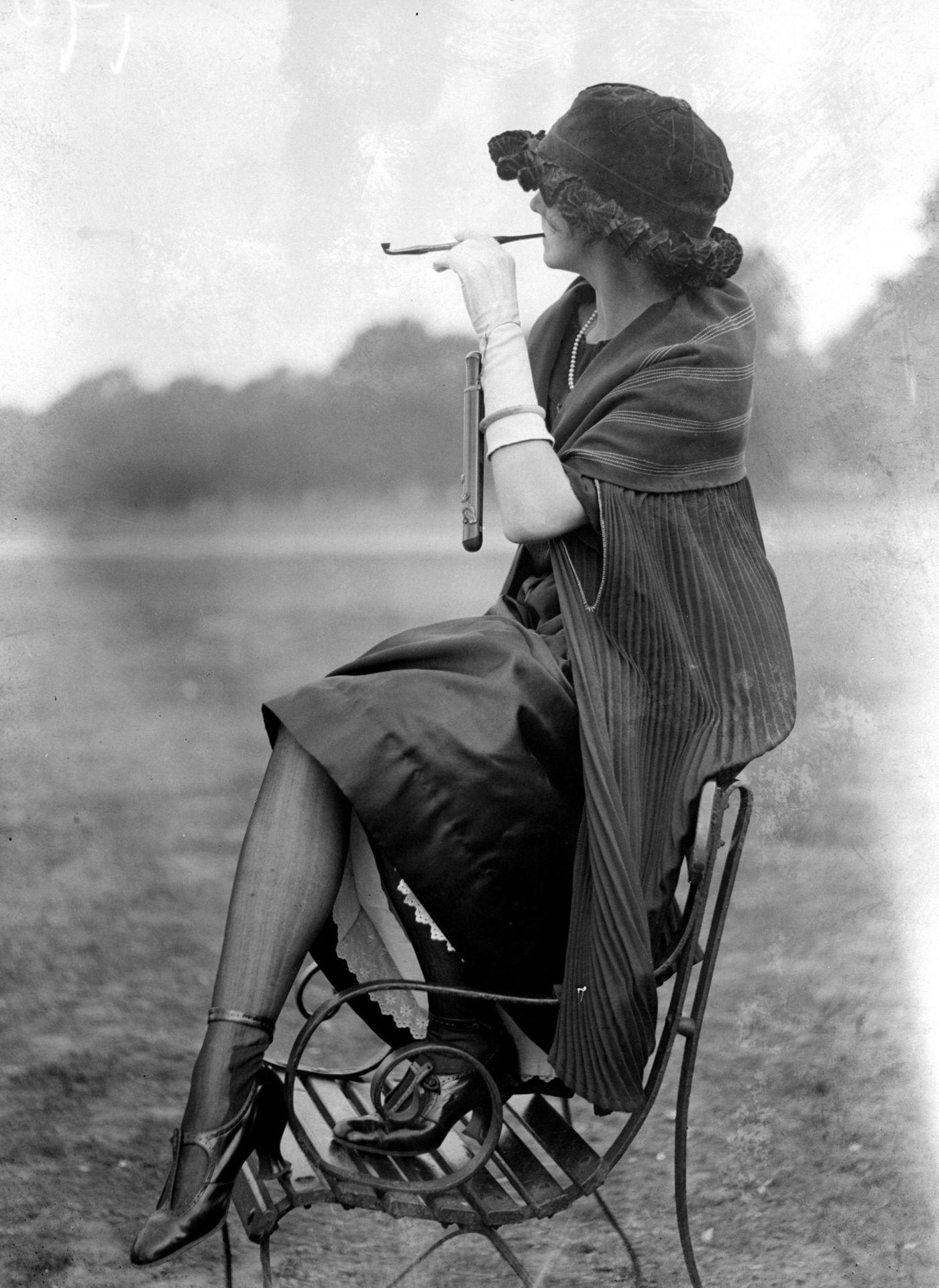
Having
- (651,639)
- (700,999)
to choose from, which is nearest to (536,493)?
(651,639)

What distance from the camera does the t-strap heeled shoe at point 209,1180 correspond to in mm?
1455

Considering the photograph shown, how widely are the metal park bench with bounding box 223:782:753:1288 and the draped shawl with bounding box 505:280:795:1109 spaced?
0.05 m

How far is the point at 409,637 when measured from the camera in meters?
1.69

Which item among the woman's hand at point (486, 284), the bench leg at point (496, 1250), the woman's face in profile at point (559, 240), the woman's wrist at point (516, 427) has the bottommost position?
the bench leg at point (496, 1250)

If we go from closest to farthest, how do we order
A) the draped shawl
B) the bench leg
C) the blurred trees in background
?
the draped shawl → the bench leg → the blurred trees in background

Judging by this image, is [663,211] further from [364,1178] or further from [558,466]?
[364,1178]

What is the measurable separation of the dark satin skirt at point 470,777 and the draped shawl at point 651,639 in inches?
1.9

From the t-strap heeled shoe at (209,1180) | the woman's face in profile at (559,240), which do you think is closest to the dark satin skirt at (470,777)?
the t-strap heeled shoe at (209,1180)

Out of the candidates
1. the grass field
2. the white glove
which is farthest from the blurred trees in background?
the white glove

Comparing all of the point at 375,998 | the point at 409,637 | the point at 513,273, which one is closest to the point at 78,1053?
the point at 375,998

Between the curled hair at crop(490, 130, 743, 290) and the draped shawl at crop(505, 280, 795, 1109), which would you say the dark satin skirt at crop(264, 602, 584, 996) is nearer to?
the draped shawl at crop(505, 280, 795, 1109)

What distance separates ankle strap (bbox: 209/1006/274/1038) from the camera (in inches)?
60.3

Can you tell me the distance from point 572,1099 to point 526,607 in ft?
3.20

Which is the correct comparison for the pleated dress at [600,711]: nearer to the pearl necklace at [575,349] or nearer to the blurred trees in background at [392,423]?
the pearl necklace at [575,349]
